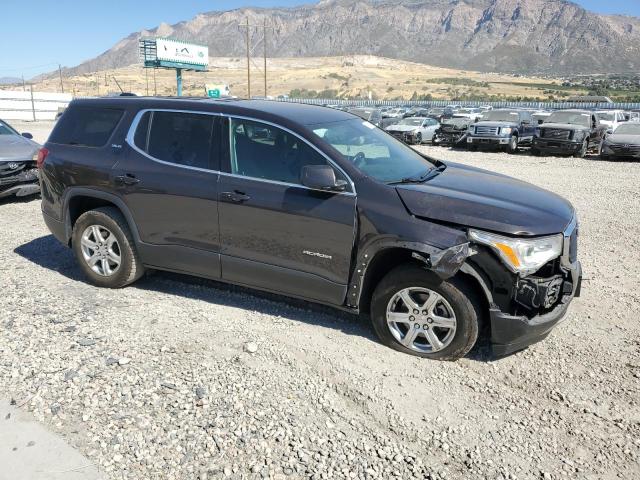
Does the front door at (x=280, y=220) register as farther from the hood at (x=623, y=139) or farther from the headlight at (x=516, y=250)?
the hood at (x=623, y=139)

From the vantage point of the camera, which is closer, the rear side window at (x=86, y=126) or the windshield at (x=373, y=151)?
the windshield at (x=373, y=151)

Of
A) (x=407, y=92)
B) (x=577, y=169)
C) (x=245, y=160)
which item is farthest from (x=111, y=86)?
(x=245, y=160)

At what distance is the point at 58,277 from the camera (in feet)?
18.5

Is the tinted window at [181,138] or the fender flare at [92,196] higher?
the tinted window at [181,138]

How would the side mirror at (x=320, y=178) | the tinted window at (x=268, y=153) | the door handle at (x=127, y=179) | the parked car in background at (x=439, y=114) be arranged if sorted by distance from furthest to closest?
the parked car in background at (x=439, y=114) < the door handle at (x=127, y=179) < the tinted window at (x=268, y=153) < the side mirror at (x=320, y=178)

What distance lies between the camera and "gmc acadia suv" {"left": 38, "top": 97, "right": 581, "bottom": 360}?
3.75 meters

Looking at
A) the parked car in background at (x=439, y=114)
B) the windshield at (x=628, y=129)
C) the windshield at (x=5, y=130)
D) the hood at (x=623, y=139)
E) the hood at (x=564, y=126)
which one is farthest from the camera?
the parked car in background at (x=439, y=114)

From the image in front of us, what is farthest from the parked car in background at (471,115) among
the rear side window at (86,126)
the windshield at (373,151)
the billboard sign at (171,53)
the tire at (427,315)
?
the billboard sign at (171,53)

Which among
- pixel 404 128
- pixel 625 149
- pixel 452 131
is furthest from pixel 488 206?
pixel 404 128

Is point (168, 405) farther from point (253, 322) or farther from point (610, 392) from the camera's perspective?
point (610, 392)

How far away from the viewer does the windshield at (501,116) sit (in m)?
21.6

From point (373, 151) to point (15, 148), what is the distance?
24.0ft

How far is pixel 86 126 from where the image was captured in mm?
5324

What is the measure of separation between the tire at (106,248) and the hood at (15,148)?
457 cm
